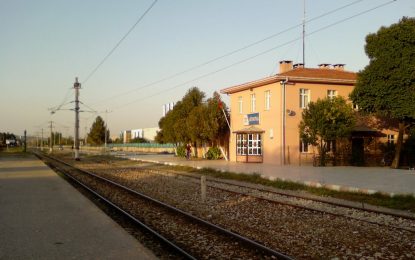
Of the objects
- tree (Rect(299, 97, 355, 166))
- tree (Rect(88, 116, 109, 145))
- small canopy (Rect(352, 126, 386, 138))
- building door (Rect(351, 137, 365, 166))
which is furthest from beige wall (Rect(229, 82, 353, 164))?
tree (Rect(88, 116, 109, 145))

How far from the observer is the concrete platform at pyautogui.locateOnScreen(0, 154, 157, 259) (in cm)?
826

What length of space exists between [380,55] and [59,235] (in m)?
24.1

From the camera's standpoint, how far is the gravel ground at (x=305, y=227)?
8727 millimetres

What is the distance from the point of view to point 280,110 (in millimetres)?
34031

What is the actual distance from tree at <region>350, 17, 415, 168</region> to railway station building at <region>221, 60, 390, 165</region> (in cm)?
566

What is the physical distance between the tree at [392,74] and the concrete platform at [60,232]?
63.9 feet

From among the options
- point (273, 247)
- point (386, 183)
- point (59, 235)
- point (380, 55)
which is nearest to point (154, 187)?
point (386, 183)

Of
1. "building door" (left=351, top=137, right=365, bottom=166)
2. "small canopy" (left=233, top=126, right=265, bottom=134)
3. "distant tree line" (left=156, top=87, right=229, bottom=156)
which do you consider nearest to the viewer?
"building door" (left=351, top=137, right=365, bottom=166)

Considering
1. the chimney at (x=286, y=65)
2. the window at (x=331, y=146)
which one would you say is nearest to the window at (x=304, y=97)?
the window at (x=331, y=146)

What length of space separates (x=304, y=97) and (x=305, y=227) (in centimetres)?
2512

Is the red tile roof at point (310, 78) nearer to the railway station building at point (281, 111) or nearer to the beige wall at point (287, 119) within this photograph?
the railway station building at point (281, 111)

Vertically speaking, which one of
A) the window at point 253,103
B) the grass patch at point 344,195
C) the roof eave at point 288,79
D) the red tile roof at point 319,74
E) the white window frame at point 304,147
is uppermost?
the red tile roof at point 319,74

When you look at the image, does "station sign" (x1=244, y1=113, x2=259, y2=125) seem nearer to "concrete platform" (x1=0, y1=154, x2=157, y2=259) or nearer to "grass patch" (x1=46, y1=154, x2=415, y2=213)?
"grass patch" (x1=46, y1=154, x2=415, y2=213)

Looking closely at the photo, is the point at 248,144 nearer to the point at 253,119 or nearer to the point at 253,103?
the point at 253,119
